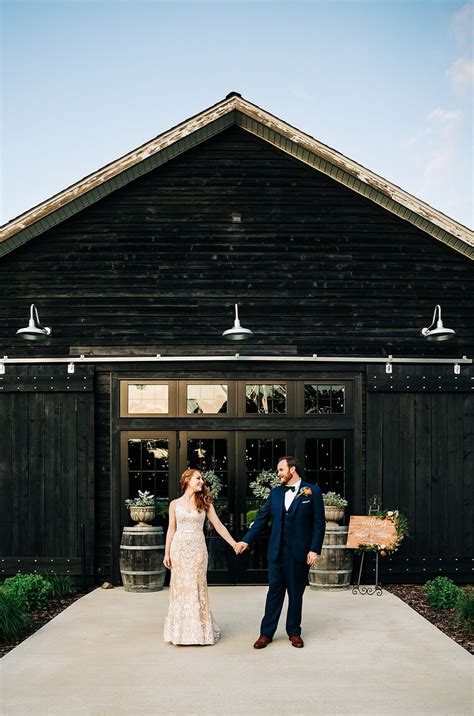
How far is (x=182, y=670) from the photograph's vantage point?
261 inches

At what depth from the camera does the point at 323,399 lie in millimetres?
10766

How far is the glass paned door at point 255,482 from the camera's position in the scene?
10492 millimetres

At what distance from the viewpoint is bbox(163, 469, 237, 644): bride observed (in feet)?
24.3

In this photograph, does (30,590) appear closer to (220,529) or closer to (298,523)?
(220,529)

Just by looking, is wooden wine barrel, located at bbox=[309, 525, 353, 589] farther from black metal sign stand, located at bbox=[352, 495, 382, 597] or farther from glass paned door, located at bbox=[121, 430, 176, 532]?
glass paned door, located at bbox=[121, 430, 176, 532]

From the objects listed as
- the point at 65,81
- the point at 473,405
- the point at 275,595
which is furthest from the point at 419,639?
the point at 65,81

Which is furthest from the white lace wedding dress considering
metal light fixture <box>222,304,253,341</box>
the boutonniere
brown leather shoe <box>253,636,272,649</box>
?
metal light fixture <box>222,304,253,341</box>

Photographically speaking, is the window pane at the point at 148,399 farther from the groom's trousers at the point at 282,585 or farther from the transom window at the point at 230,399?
the groom's trousers at the point at 282,585

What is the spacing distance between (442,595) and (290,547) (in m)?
2.95

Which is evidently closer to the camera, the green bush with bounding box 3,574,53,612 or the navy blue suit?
the navy blue suit

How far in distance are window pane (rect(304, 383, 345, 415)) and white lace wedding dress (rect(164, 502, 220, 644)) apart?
347cm

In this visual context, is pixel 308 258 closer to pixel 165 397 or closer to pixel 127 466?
pixel 165 397

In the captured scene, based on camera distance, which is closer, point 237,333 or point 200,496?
point 200,496

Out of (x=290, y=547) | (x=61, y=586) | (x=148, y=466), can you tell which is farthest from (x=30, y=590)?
(x=290, y=547)
